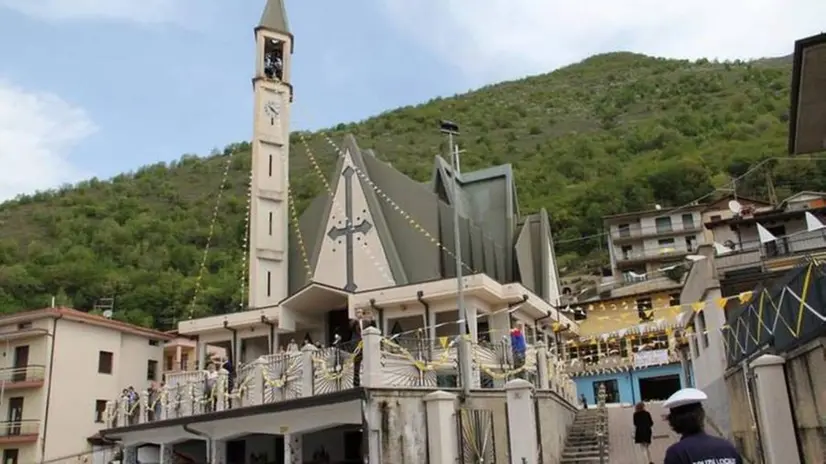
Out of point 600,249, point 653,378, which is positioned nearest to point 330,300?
point 653,378

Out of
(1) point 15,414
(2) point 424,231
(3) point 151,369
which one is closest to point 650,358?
(2) point 424,231

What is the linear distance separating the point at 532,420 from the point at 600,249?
7156 centimetres

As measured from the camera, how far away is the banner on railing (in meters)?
45.3

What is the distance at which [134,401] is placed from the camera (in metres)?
24.9

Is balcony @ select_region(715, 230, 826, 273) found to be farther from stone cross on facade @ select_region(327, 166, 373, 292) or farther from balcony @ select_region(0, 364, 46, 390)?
balcony @ select_region(0, 364, 46, 390)

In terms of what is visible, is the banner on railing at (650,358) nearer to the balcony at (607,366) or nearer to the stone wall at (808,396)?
the balcony at (607,366)

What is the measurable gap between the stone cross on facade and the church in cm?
5

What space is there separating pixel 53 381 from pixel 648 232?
58709mm

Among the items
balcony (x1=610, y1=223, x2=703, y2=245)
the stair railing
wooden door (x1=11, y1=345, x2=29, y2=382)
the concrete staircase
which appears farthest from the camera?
balcony (x1=610, y1=223, x2=703, y2=245)

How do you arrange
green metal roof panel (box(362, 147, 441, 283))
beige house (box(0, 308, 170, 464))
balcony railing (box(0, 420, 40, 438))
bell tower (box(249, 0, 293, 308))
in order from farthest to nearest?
1. beige house (box(0, 308, 170, 464))
2. balcony railing (box(0, 420, 40, 438))
3. bell tower (box(249, 0, 293, 308))
4. green metal roof panel (box(362, 147, 441, 283))

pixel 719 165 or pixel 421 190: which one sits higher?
pixel 719 165

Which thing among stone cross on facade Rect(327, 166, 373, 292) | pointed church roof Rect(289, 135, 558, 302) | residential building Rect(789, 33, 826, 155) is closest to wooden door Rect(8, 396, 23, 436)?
pointed church roof Rect(289, 135, 558, 302)

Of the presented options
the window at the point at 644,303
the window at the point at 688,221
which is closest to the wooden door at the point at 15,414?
the window at the point at 644,303

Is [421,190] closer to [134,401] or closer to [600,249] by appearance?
[134,401]
